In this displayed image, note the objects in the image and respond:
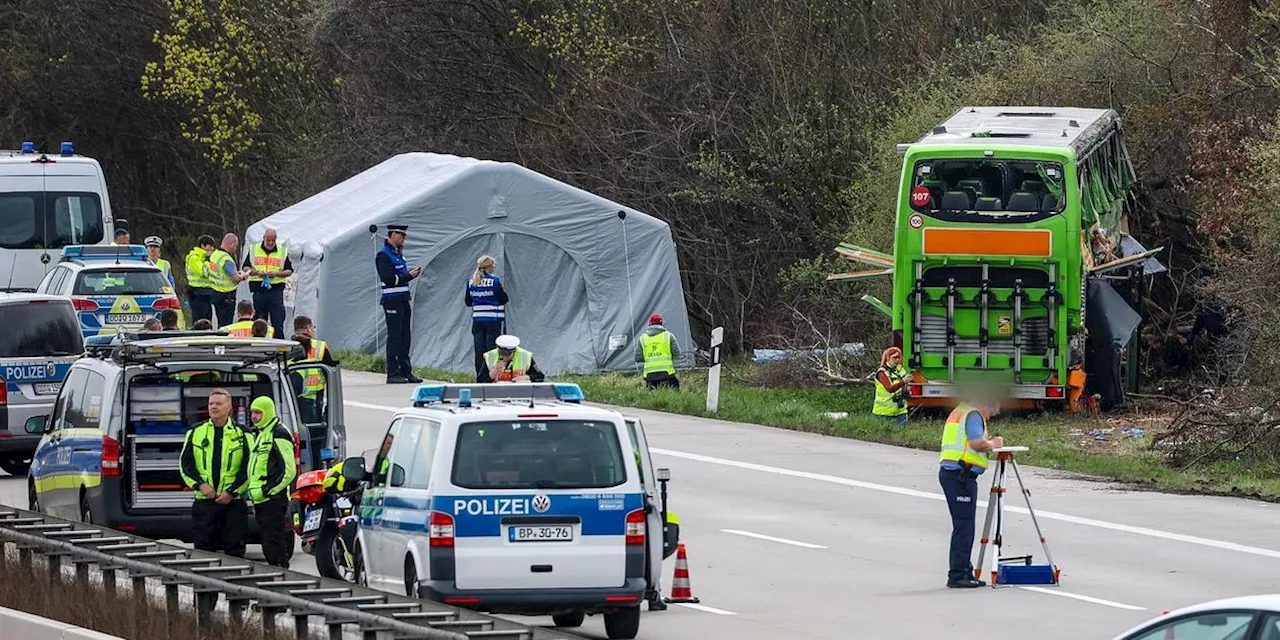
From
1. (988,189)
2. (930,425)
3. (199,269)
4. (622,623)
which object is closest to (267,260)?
(199,269)

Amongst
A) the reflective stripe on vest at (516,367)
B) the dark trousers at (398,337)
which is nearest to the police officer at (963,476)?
the reflective stripe on vest at (516,367)

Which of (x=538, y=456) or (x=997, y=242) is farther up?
(x=997, y=242)

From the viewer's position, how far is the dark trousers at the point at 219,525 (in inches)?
613

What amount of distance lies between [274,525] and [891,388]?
13.0 m

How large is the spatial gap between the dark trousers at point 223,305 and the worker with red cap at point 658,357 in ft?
22.0

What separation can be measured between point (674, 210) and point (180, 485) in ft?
82.1

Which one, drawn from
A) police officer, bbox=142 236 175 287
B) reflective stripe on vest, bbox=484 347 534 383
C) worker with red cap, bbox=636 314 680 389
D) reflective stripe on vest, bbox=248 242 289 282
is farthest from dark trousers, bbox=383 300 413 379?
reflective stripe on vest, bbox=484 347 534 383

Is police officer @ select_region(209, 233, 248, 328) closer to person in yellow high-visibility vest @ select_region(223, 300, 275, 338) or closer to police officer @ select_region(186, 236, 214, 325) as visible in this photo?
police officer @ select_region(186, 236, 214, 325)

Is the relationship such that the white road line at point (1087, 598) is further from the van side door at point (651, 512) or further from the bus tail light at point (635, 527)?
the bus tail light at point (635, 527)

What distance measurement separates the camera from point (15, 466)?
2395cm

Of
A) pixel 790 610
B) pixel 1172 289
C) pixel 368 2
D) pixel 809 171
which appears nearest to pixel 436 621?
pixel 790 610

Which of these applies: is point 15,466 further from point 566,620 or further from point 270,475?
point 566,620

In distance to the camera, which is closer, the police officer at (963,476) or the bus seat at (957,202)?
the police officer at (963,476)

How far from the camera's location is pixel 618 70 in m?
43.3
